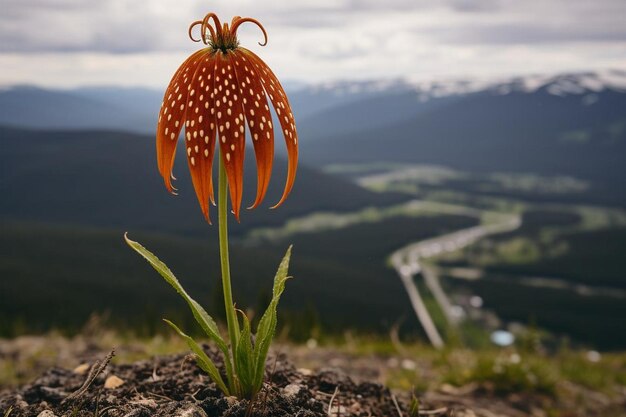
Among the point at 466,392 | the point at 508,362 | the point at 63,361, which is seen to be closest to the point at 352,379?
the point at 466,392

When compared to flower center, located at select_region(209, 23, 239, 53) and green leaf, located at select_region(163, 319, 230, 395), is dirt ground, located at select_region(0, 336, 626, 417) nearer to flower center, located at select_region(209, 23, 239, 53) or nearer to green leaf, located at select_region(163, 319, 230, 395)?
green leaf, located at select_region(163, 319, 230, 395)

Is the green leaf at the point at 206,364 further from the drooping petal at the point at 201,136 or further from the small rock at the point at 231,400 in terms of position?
the drooping petal at the point at 201,136

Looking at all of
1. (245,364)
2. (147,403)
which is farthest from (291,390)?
(147,403)

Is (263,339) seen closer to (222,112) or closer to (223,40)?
(222,112)

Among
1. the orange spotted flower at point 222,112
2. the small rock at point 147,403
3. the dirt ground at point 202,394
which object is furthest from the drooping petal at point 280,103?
the small rock at point 147,403

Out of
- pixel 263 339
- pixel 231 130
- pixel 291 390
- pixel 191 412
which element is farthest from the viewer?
pixel 291 390

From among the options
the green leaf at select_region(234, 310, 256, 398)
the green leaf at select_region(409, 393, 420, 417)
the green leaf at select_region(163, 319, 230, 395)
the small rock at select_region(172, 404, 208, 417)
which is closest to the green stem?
the green leaf at select_region(234, 310, 256, 398)
